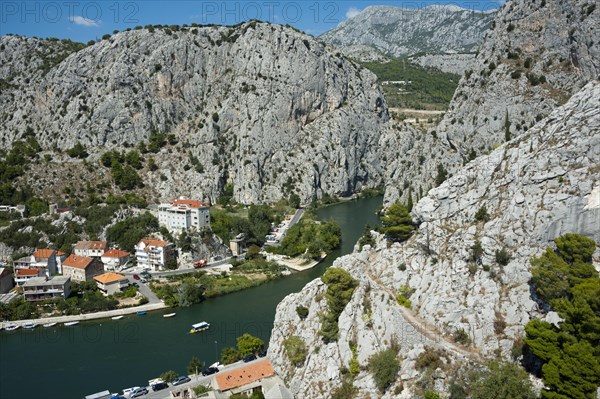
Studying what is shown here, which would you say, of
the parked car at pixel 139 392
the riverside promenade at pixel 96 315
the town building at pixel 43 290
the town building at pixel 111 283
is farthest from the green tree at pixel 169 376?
the town building at pixel 43 290

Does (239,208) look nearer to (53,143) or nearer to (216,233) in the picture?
(216,233)

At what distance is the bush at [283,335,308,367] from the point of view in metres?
27.3

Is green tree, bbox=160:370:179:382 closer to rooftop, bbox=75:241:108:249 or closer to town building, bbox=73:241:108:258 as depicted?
town building, bbox=73:241:108:258

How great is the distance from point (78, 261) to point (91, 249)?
446cm

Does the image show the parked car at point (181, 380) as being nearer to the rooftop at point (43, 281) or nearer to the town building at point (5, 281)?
the rooftop at point (43, 281)

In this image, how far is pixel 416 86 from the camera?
14225 centimetres

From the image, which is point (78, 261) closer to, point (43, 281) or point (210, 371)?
point (43, 281)

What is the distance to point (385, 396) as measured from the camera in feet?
75.8

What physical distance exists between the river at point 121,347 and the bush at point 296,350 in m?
6.00

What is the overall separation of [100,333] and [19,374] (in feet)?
22.7

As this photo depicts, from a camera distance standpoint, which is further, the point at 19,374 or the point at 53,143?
the point at 53,143

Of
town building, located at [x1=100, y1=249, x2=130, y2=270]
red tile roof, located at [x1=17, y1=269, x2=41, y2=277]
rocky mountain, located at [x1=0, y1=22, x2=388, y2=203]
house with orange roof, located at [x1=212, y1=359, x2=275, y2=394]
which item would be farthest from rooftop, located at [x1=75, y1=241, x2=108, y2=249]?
house with orange roof, located at [x1=212, y1=359, x2=275, y2=394]

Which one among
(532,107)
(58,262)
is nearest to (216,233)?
(58,262)

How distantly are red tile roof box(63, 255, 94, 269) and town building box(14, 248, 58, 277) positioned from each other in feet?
6.10
